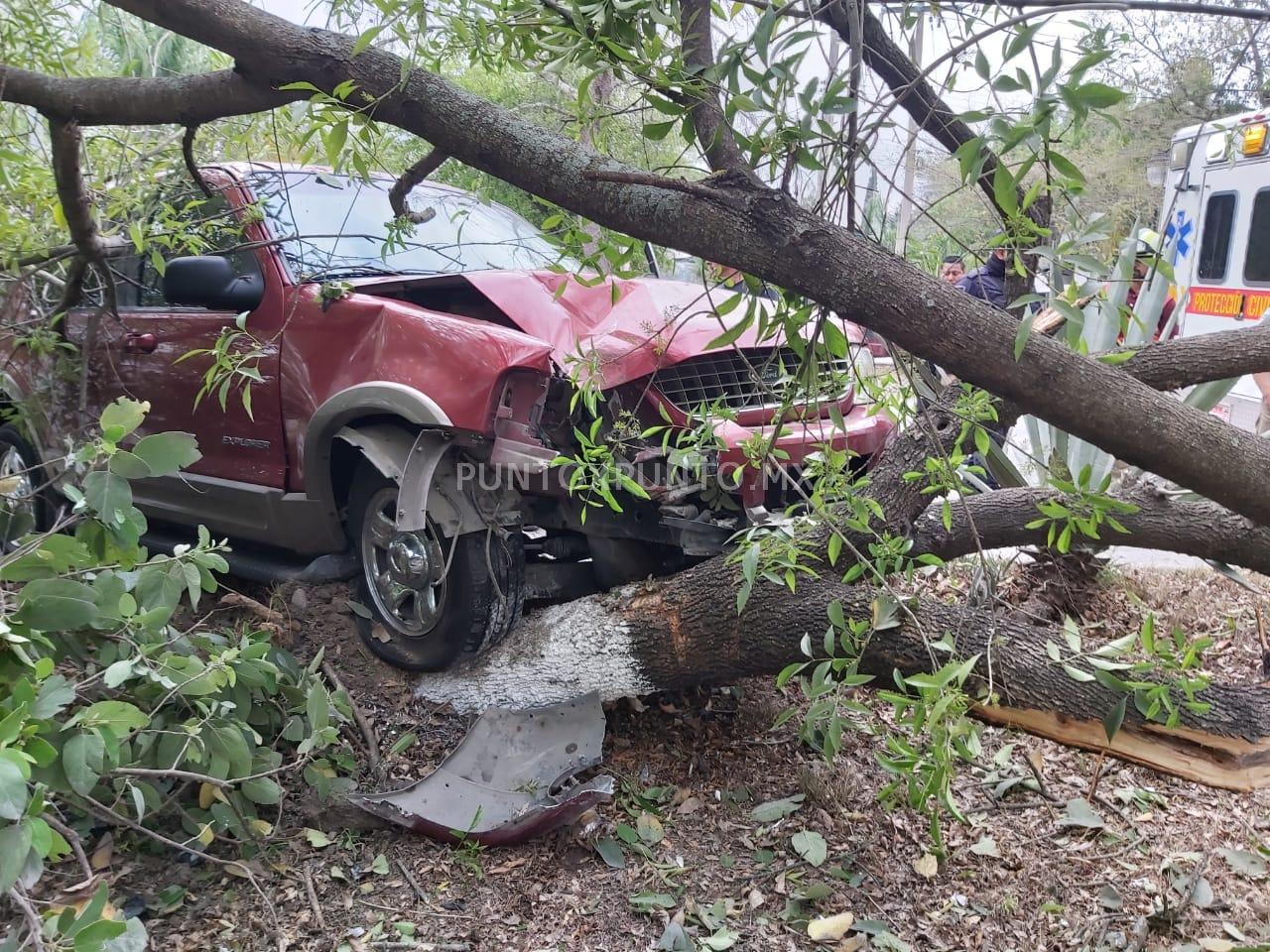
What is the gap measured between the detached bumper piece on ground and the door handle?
2.56 meters

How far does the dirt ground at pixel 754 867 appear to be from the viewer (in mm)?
2797

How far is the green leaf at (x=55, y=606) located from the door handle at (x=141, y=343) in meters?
2.76

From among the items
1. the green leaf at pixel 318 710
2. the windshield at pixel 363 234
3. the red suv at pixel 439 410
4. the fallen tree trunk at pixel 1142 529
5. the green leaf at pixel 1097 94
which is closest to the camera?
the green leaf at pixel 1097 94

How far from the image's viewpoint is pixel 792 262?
208 cm

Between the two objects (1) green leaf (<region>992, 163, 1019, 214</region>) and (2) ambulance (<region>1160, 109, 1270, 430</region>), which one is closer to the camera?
(1) green leaf (<region>992, 163, 1019, 214</region>)

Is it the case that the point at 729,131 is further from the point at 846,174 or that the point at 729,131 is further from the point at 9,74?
the point at 9,74

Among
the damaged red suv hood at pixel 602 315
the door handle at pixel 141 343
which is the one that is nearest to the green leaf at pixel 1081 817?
the damaged red suv hood at pixel 602 315

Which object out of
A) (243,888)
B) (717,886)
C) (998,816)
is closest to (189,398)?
(243,888)

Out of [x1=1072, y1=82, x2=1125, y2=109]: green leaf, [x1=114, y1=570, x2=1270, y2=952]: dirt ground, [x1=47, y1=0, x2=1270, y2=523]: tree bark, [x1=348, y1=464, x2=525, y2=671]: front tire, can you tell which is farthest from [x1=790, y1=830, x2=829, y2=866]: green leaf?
[x1=1072, y1=82, x2=1125, y2=109]: green leaf

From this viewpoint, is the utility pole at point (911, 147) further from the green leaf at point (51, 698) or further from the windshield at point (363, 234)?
the green leaf at point (51, 698)

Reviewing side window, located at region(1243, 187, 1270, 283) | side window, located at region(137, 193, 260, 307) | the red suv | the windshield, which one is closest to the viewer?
the red suv

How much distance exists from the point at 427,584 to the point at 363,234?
5.50ft

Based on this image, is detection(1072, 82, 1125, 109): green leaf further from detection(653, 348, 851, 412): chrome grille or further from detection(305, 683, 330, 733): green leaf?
detection(305, 683, 330, 733): green leaf

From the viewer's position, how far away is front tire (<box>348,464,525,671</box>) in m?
3.71
